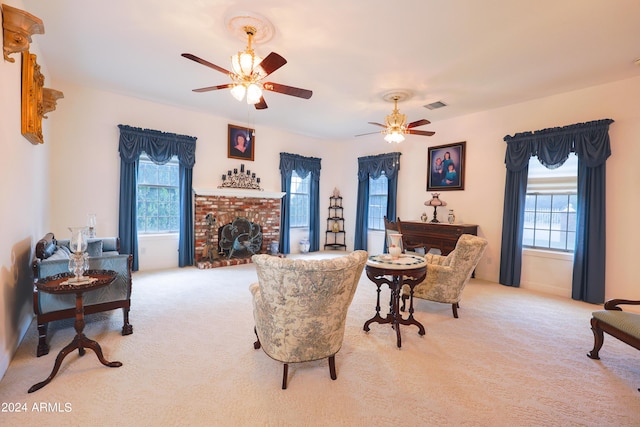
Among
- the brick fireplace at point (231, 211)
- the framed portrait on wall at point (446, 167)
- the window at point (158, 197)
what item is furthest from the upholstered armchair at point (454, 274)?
the window at point (158, 197)

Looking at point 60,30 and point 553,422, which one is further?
point 60,30

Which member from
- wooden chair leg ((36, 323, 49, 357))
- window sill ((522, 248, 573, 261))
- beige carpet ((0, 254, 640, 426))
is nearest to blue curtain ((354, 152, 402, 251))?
window sill ((522, 248, 573, 261))

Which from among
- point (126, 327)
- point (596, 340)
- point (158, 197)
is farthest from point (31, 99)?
point (596, 340)

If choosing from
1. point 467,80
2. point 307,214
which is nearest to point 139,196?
point 307,214

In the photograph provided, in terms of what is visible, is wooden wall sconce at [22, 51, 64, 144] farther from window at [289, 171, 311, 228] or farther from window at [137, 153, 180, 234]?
window at [289, 171, 311, 228]

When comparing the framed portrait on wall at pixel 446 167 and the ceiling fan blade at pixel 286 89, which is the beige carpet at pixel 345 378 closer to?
the ceiling fan blade at pixel 286 89

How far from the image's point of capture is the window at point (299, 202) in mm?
7270

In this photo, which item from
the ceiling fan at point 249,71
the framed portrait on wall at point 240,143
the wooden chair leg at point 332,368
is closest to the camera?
the wooden chair leg at point 332,368

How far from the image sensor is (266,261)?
72.8 inches

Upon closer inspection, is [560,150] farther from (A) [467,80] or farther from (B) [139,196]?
(B) [139,196]

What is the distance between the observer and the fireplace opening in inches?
231

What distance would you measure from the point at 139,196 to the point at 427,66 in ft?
16.8

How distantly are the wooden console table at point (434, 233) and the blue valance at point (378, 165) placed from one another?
139 cm

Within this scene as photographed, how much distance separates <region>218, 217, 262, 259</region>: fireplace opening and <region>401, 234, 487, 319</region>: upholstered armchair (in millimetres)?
3746
